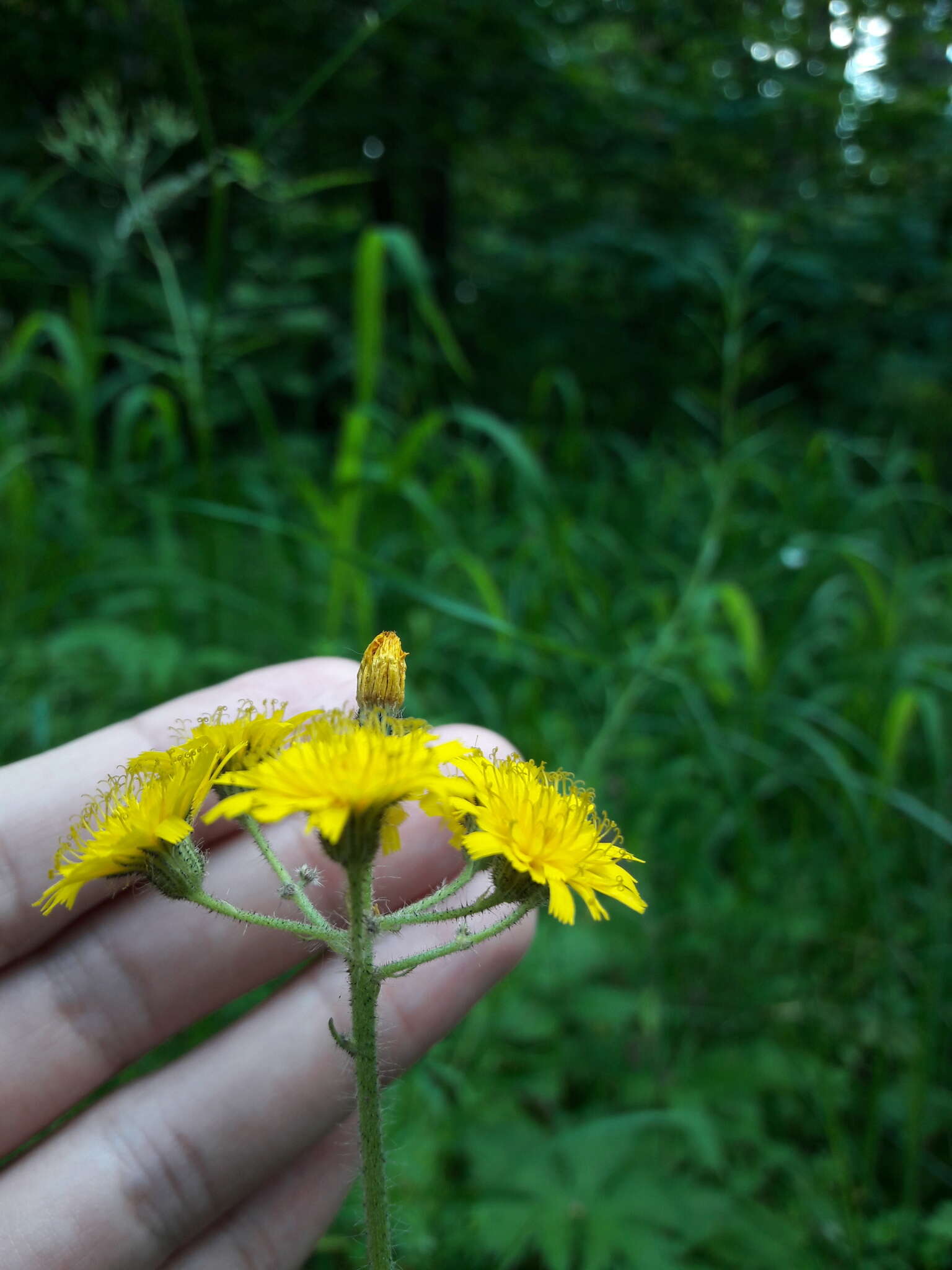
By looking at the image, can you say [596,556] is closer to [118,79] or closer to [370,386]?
[370,386]

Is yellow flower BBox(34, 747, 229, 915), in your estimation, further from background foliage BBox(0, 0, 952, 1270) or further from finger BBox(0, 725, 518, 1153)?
background foliage BBox(0, 0, 952, 1270)

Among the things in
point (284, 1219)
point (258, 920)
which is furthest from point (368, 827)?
point (284, 1219)

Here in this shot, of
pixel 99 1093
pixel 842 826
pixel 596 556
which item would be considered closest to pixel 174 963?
pixel 99 1093

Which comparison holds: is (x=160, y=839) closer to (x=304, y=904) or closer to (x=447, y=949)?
(x=304, y=904)

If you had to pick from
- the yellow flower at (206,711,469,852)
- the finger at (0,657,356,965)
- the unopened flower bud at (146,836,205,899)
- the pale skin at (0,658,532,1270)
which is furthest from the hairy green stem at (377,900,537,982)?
the finger at (0,657,356,965)

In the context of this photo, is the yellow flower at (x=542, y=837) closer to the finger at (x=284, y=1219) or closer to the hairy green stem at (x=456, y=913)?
the hairy green stem at (x=456, y=913)
